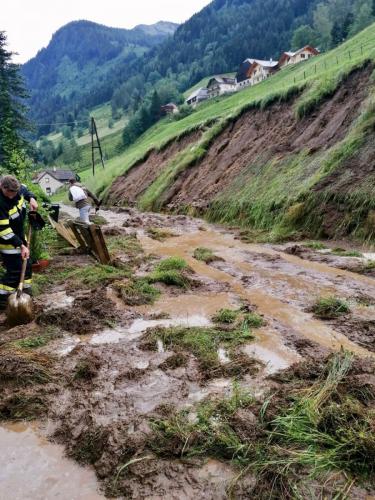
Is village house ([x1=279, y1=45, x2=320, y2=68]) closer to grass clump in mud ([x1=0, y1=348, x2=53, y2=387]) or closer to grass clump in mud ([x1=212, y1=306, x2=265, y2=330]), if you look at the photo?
grass clump in mud ([x1=212, y1=306, x2=265, y2=330])

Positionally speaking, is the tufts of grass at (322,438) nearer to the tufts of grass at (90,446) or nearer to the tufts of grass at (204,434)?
the tufts of grass at (204,434)

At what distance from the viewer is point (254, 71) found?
97375mm

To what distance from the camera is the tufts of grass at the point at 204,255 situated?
1009 cm

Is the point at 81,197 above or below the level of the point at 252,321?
above

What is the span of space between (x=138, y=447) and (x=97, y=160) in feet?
298

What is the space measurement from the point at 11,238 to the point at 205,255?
16.6ft

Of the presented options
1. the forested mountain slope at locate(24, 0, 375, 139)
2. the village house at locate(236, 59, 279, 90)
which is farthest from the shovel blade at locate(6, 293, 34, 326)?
the village house at locate(236, 59, 279, 90)

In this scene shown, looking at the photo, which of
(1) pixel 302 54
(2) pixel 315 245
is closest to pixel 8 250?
(2) pixel 315 245

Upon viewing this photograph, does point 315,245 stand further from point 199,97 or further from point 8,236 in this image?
point 199,97

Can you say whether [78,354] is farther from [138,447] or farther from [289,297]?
[289,297]

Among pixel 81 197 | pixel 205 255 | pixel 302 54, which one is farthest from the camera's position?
pixel 302 54

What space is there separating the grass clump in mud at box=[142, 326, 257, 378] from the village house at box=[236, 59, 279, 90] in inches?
3711

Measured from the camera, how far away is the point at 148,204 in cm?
2355

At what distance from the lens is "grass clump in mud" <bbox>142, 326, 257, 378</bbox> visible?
14.9 ft
